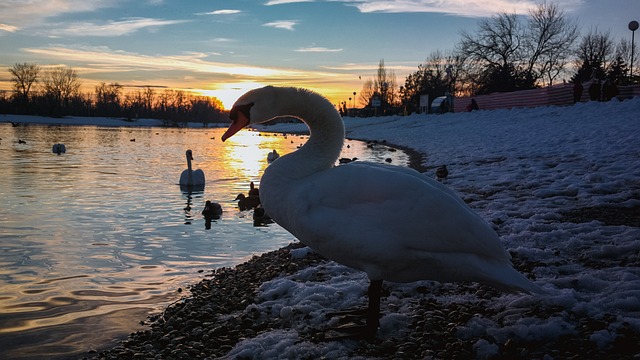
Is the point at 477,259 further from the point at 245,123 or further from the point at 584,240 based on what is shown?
the point at 584,240

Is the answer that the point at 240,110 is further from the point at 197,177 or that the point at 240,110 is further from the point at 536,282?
the point at 197,177

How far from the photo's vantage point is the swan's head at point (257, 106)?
14.4 feet

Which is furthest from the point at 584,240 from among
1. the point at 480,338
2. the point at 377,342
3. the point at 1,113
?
the point at 1,113

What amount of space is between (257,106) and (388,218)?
1.49 meters

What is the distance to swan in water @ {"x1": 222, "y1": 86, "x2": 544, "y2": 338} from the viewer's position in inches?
146

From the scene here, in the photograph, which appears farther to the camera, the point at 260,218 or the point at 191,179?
the point at 191,179

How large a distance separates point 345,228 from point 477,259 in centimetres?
94

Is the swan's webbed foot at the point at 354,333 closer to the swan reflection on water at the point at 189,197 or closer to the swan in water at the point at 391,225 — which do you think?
the swan in water at the point at 391,225

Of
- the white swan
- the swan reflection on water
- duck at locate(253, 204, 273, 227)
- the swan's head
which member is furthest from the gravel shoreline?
the white swan

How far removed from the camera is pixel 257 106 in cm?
444

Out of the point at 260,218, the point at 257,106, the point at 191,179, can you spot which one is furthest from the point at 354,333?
the point at 191,179

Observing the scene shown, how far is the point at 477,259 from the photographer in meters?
3.79

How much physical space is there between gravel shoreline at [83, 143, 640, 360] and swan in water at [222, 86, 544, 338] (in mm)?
456

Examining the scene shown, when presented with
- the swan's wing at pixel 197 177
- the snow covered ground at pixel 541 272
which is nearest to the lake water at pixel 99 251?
the swan's wing at pixel 197 177
